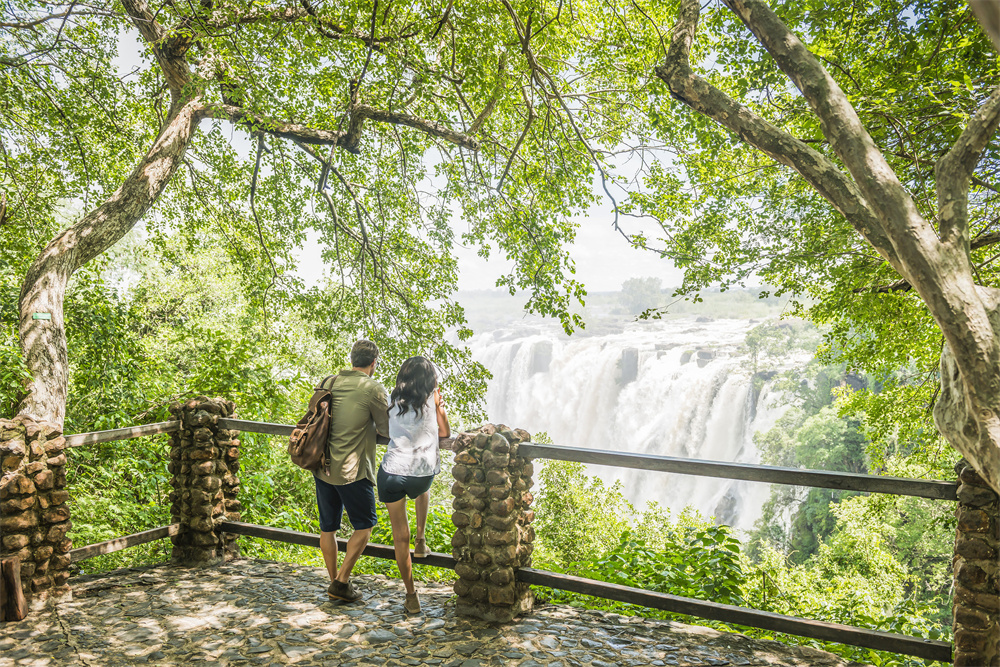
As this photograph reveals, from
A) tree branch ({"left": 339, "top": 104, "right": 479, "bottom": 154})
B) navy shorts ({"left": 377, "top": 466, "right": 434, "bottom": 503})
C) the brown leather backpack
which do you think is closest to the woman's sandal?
navy shorts ({"left": 377, "top": 466, "right": 434, "bottom": 503})

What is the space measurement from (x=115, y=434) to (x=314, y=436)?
65.6 inches

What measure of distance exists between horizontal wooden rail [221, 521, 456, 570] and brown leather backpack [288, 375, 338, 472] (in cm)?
75

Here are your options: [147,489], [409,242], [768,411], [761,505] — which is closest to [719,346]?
[768,411]

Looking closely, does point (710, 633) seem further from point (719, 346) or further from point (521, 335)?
point (521, 335)

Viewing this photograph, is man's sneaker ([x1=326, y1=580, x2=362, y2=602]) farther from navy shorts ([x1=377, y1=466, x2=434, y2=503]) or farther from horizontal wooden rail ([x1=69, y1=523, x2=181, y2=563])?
horizontal wooden rail ([x1=69, y1=523, x2=181, y2=563])

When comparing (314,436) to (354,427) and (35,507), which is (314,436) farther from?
(35,507)

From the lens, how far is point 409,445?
3496 millimetres

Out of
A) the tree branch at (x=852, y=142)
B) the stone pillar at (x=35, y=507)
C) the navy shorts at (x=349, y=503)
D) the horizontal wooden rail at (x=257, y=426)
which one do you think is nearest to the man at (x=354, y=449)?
the navy shorts at (x=349, y=503)

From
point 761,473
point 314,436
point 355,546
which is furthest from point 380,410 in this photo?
point 761,473

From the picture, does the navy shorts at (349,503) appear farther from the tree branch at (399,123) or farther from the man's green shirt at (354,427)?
the tree branch at (399,123)

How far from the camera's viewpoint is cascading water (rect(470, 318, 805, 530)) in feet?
84.7

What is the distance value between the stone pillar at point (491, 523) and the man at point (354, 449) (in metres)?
0.54

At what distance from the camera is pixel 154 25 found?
624 centimetres

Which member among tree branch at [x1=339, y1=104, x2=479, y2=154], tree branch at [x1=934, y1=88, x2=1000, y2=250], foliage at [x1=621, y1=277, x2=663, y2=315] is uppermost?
foliage at [x1=621, y1=277, x2=663, y2=315]
